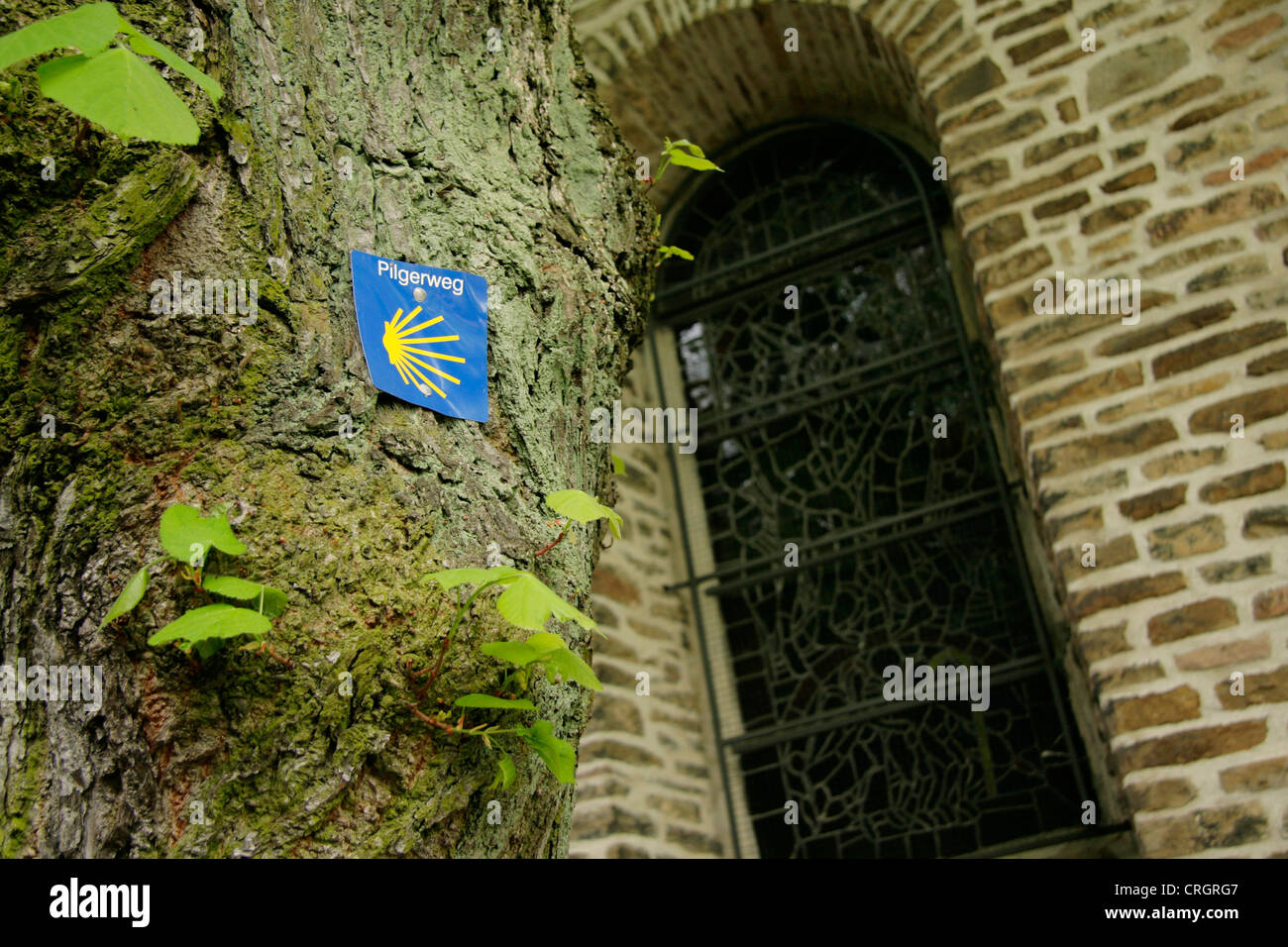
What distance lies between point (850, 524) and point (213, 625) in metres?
3.12

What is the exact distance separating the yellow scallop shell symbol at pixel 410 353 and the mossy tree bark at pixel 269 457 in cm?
3

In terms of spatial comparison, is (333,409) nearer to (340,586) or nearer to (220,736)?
(340,586)

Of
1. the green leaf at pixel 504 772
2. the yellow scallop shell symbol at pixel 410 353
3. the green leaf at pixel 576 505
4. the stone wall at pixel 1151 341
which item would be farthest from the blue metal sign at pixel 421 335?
the stone wall at pixel 1151 341

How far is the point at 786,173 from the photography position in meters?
4.62

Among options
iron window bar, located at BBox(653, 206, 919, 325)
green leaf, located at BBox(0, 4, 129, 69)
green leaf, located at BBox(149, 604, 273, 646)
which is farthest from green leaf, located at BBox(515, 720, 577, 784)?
iron window bar, located at BBox(653, 206, 919, 325)

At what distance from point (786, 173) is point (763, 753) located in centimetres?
220

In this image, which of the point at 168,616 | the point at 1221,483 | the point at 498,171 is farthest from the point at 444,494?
the point at 1221,483

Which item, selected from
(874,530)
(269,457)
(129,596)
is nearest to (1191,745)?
(874,530)

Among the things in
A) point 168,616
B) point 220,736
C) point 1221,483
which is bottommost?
point 220,736

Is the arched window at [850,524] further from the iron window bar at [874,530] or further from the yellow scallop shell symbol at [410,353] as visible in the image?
the yellow scallop shell symbol at [410,353]

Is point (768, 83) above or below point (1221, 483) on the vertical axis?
above

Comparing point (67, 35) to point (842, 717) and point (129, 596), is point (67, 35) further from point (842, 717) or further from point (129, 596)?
point (842, 717)

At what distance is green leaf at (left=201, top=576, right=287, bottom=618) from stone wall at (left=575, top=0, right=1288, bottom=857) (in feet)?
8.05

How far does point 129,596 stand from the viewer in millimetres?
1062
